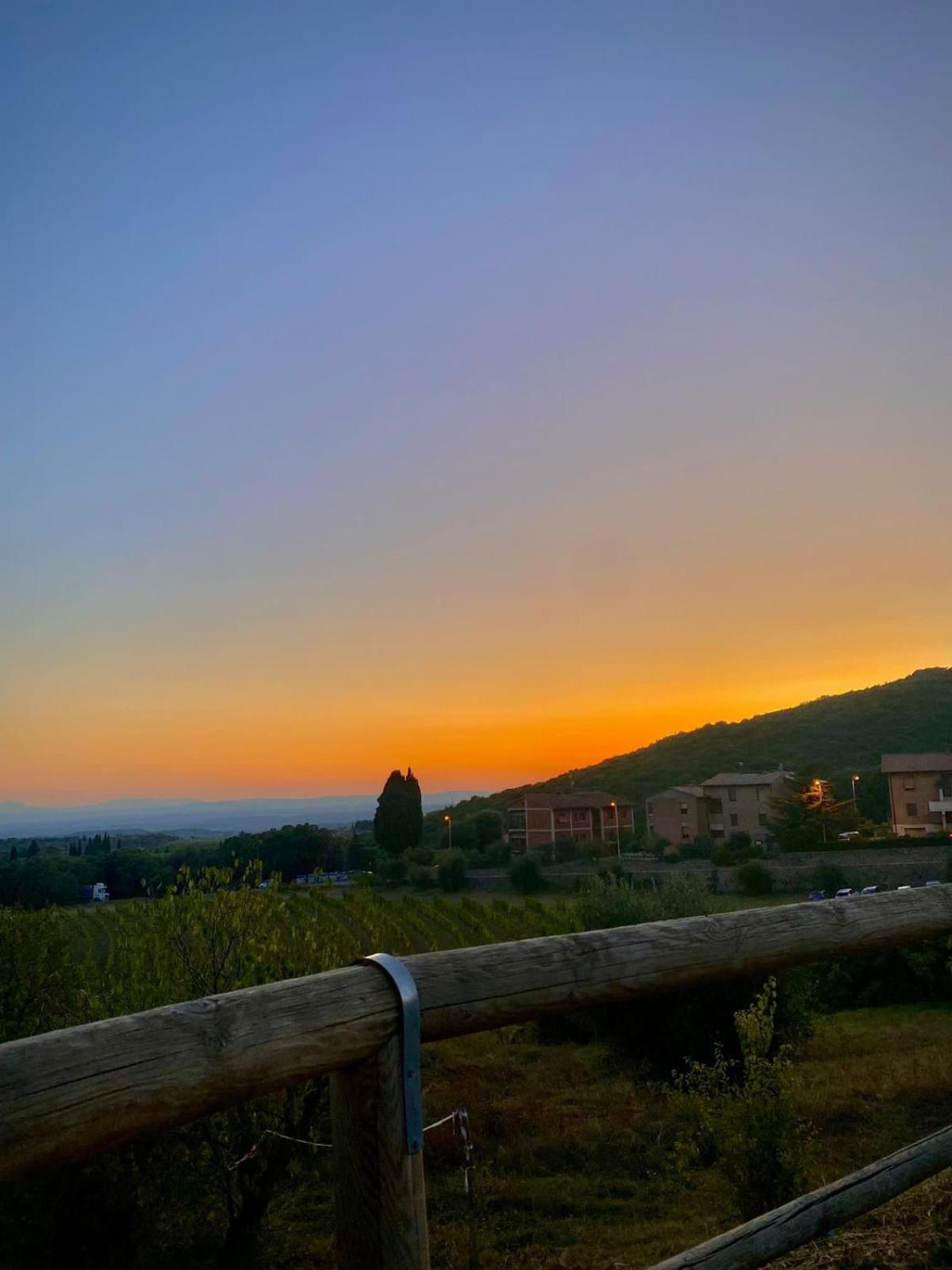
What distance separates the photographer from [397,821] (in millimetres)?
67188

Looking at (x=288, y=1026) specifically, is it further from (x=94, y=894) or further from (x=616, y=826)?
(x=616, y=826)

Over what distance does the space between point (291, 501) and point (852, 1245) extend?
38.1 m

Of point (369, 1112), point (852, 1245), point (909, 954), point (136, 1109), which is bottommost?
point (909, 954)

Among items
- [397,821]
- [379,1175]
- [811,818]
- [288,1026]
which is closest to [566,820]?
[397,821]

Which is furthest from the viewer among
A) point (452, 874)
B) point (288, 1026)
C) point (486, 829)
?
point (486, 829)

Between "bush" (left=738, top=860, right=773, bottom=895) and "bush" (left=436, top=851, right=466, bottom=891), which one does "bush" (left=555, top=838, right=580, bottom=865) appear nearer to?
"bush" (left=436, top=851, right=466, bottom=891)

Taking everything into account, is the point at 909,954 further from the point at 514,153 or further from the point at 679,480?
the point at 514,153

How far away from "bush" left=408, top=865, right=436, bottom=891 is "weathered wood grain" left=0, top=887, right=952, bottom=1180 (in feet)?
172

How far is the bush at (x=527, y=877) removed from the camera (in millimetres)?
48781

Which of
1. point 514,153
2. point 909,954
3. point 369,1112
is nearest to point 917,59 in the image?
point 514,153

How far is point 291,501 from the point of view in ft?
128

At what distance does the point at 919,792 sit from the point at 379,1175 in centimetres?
5807

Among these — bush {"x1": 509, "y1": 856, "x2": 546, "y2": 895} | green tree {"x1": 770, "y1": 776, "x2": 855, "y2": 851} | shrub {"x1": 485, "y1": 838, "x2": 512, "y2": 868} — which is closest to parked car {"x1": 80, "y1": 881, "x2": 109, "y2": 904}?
bush {"x1": 509, "y1": 856, "x2": 546, "y2": 895}

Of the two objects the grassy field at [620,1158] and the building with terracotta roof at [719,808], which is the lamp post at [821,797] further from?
the grassy field at [620,1158]
